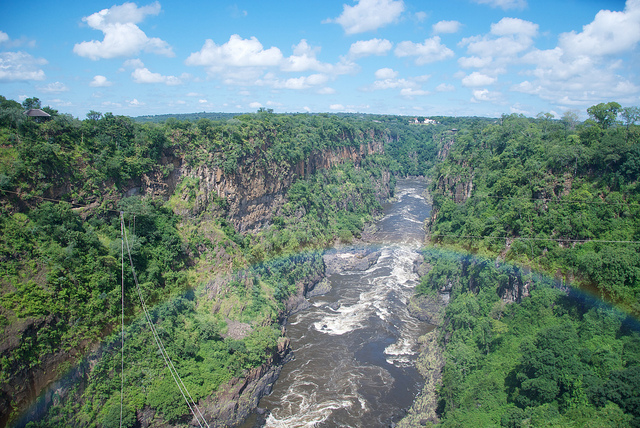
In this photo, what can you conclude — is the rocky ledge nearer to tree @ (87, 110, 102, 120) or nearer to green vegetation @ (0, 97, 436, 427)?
green vegetation @ (0, 97, 436, 427)

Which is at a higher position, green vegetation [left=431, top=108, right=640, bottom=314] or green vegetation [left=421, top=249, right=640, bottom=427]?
green vegetation [left=431, top=108, right=640, bottom=314]

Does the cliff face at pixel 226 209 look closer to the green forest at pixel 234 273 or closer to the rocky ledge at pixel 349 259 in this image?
the green forest at pixel 234 273

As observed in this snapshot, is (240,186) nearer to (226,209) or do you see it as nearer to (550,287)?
(226,209)

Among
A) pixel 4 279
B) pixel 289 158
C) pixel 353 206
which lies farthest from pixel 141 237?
pixel 353 206

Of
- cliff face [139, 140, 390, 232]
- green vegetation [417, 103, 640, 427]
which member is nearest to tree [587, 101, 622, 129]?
green vegetation [417, 103, 640, 427]

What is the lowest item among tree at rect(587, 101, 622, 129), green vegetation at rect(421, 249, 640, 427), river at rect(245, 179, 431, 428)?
river at rect(245, 179, 431, 428)

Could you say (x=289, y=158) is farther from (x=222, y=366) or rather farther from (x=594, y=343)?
(x=594, y=343)

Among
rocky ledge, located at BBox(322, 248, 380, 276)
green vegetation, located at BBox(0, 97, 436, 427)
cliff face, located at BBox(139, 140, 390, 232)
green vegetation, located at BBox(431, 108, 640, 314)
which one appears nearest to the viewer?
green vegetation, located at BBox(0, 97, 436, 427)

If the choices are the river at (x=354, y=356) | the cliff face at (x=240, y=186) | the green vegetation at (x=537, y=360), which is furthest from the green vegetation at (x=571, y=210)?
the cliff face at (x=240, y=186)
